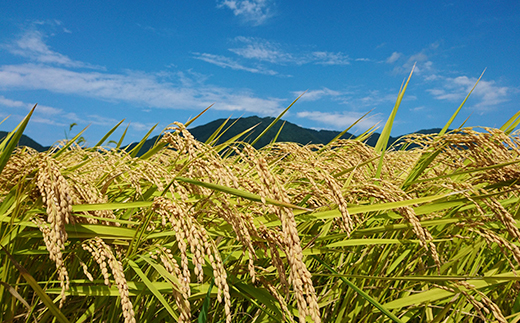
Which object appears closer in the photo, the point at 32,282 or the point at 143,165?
the point at 32,282

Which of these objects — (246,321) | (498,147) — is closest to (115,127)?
(246,321)

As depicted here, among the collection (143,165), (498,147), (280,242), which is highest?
(498,147)

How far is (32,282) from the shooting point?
1068 millimetres

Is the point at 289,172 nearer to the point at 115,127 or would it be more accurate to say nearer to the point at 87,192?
the point at 115,127

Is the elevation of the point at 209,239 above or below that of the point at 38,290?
above

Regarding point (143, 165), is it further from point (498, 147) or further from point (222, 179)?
point (498, 147)

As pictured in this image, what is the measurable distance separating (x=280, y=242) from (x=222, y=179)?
0.30 metres

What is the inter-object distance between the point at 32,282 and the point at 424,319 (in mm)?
2035

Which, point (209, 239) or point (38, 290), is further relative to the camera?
point (209, 239)

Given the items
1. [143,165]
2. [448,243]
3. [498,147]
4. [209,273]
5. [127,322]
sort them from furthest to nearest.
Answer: [448,243], [498,147], [143,165], [209,273], [127,322]

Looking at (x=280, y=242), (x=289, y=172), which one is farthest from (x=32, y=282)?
(x=289, y=172)

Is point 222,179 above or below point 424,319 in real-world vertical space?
above

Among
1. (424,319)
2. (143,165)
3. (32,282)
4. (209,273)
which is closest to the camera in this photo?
(32,282)

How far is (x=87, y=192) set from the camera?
132 cm
